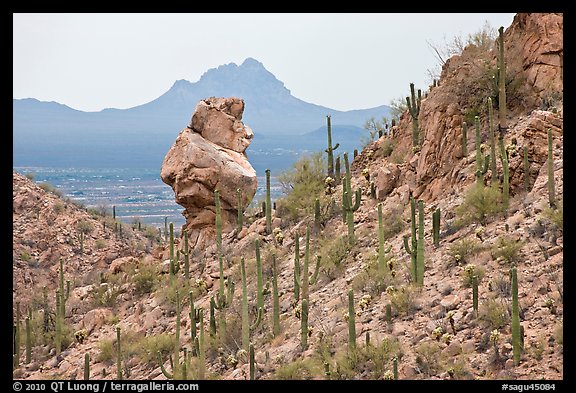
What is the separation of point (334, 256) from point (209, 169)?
6898 millimetres

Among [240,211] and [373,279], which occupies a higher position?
[240,211]

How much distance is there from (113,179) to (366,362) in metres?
110

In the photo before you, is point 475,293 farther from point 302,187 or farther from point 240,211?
point 302,187

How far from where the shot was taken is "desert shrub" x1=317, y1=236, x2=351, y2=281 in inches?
833

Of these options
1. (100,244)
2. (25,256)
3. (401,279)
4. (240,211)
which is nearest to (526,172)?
(401,279)

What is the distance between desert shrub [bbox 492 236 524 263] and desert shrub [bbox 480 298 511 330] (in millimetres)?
1332

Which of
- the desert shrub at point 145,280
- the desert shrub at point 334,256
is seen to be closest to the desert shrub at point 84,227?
the desert shrub at point 145,280

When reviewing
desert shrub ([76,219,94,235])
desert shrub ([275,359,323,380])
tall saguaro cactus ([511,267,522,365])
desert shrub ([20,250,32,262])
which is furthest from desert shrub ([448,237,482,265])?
desert shrub ([76,219,94,235])

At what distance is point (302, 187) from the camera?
88.0ft

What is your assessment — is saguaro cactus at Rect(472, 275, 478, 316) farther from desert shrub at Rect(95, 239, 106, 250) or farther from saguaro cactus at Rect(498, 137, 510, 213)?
desert shrub at Rect(95, 239, 106, 250)

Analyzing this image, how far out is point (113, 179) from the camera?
404 feet

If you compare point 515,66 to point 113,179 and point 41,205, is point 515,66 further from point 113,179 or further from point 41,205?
point 113,179

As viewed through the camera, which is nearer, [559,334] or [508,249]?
[559,334]
